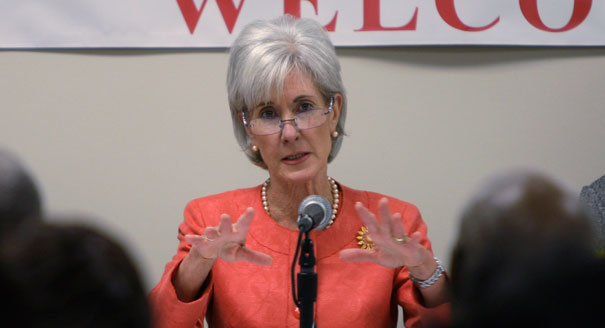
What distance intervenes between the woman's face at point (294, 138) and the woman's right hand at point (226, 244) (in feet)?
1.34

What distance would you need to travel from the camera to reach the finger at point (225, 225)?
145 centimetres

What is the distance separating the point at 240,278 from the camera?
185 cm

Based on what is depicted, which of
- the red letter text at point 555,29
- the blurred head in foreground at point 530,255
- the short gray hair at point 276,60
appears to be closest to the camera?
the blurred head in foreground at point 530,255

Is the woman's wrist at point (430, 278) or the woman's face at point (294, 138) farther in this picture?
the woman's face at point (294, 138)

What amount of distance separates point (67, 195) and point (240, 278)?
3.62ft

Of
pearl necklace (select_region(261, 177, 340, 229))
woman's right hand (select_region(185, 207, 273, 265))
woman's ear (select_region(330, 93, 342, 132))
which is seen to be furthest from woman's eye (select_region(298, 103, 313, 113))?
woman's right hand (select_region(185, 207, 273, 265))

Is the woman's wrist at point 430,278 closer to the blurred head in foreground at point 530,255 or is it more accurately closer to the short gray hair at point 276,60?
the short gray hair at point 276,60

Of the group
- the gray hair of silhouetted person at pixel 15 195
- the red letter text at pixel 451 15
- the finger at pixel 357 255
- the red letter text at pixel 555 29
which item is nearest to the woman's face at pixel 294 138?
the finger at pixel 357 255

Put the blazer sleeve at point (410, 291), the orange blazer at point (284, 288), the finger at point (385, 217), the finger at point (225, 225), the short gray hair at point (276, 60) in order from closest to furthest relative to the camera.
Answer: the finger at point (385, 217) → the finger at point (225, 225) → the blazer sleeve at point (410, 291) → the orange blazer at point (284, 288) → the short gray hair at point (276, 60)

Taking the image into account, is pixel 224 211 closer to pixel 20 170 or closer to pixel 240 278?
pixel 240 278

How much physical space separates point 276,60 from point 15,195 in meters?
1.39

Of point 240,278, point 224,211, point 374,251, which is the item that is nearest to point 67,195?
point 224,211

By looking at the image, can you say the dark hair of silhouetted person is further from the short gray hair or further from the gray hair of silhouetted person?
the short gray hair

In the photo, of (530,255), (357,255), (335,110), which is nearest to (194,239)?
(357,255)
